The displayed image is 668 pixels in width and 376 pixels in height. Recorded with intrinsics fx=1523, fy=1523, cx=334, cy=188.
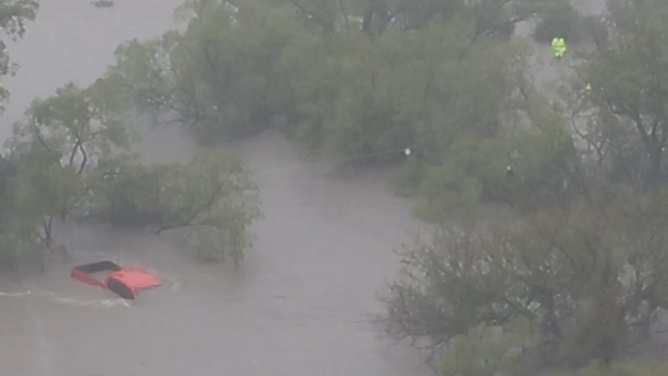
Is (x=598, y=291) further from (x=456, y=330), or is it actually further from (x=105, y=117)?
(x=105, y=117)

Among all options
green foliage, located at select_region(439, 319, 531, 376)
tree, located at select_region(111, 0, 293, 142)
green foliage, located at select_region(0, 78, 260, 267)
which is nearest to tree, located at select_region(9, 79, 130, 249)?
green foliage, located at select_region(0, 78, 260, 267)

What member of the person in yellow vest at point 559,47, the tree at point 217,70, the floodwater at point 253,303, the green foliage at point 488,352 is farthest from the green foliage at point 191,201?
the person in yellow vest at point 559,47

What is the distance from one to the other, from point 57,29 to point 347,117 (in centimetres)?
1431

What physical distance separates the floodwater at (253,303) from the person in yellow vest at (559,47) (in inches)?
385

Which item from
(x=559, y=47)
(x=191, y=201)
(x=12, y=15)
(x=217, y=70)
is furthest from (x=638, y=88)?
(x=559, y=47)

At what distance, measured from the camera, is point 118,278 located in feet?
73.5

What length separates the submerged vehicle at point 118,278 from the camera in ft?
72.8

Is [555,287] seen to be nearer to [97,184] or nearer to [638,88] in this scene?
[638,88]

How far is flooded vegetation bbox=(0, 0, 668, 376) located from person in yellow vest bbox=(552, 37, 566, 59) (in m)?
1.11

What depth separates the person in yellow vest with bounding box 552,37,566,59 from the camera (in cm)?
3624

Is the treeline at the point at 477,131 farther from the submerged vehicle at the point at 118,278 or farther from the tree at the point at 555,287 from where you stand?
the submerged vehicle at the point at 118,278

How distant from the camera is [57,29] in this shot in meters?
40.0

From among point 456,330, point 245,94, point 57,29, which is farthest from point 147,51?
point 456,330

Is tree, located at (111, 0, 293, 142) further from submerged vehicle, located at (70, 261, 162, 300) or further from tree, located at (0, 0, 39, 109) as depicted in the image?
submerged vehicle, located at (70, 261, 162, 300)
